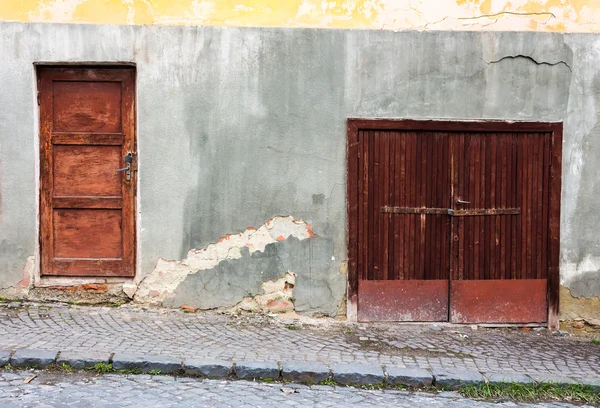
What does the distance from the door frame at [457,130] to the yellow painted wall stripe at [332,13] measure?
1008 mm

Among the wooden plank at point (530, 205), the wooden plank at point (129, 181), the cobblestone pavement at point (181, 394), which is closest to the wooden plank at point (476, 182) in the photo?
the wooden plank at point (530, 205)

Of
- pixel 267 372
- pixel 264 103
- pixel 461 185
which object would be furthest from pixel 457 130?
pixel 267 372

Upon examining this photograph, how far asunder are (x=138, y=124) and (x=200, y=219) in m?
1.18

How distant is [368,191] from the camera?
686cm

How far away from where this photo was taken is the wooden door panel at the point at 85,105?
271 inches

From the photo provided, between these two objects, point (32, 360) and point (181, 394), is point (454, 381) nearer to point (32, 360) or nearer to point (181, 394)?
point (181, 394)

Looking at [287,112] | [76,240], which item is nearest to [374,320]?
[287,112]

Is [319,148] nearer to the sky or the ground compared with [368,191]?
nearer to the sky

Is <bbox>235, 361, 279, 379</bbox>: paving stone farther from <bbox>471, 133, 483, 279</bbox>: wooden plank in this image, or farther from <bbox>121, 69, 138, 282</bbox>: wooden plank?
<bbox>471, 133, 483, 279</bbox>: wooden plank

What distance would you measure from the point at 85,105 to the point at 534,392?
203 inches

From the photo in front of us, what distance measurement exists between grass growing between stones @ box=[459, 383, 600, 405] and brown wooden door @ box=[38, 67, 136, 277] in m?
3.74

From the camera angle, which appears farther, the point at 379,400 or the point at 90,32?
the point at 90,32

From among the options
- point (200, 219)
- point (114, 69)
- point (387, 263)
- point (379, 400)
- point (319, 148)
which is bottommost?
point (379, 400)

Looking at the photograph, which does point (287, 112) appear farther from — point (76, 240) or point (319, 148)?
point (76, 240)
